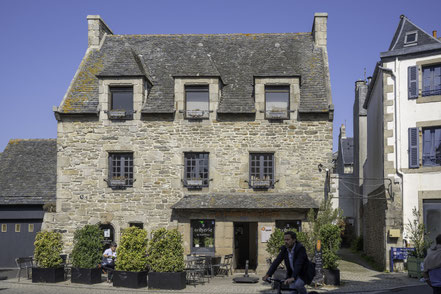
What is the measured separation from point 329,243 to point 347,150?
92.1 ft

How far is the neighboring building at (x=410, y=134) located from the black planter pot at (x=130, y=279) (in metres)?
8.36

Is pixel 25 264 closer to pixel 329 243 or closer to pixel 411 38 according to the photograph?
pixel 329 243

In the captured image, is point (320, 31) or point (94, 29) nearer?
point (320, 31)

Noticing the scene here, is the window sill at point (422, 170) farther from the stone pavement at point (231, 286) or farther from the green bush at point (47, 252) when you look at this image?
the green bush at point (47, 252)

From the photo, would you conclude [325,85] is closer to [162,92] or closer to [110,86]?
[162,92]

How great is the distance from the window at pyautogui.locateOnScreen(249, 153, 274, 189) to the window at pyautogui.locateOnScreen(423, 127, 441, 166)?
202 inches

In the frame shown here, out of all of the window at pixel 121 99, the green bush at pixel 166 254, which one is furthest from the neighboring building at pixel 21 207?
the green bush at pixel 166 254

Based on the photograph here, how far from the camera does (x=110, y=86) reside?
66.5ft

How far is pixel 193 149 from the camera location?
19797mm

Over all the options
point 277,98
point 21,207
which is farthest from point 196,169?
point 21,207

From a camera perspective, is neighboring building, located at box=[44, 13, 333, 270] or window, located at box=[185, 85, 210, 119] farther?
window, located at box=[185, 85, 210, 119]

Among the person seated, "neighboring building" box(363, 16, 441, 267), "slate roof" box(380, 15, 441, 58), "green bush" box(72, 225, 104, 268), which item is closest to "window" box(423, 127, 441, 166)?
"neighboring building" box(363, 16, 441, 267)

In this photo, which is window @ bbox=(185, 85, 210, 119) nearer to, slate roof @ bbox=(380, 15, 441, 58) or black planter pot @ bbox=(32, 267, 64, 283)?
slate roof @ bbox=(380, 15, 441, 58)

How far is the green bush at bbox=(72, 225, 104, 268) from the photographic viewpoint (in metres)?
16.0
